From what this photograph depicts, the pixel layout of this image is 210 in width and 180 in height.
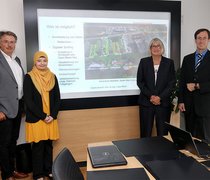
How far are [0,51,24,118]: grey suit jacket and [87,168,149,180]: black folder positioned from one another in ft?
5.33

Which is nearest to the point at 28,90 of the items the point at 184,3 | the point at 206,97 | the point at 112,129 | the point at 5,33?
the point at 5,33

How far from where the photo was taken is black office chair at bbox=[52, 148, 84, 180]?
106 cm

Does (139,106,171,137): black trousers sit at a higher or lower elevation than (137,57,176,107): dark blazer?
lower

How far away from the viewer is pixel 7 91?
258cm

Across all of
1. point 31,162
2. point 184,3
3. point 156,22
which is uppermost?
point 184,3

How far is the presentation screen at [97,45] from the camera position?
3.06 meters

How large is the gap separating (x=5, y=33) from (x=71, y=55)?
34.1 inches

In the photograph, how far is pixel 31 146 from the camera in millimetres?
2963

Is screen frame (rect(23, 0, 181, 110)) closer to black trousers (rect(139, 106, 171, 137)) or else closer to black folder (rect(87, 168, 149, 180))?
black trousers (rect(139, 106, 171, 137))

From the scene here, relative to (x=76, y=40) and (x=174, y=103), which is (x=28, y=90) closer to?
(x=76, y=40)

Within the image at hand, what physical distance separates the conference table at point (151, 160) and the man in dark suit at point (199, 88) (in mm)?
1003

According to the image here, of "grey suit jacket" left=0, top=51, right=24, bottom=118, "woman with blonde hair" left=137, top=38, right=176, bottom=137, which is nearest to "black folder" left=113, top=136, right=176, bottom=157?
"woman with blonde hair" left=137, top=38, right=176, bottom=137

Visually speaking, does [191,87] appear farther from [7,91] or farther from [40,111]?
[7,91]

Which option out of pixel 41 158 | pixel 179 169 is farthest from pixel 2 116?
pixel 179 169
